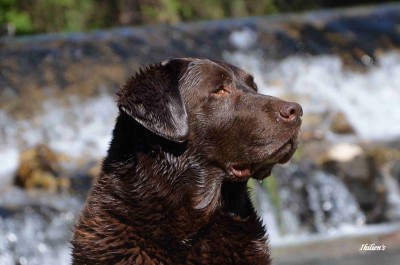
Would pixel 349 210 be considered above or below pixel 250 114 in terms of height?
below

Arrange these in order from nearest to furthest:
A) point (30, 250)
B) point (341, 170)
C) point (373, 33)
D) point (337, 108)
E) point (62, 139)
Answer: point (30, 250)
point (341, 170)
point (62, 139)
point (337, 108)
point (373, 33)

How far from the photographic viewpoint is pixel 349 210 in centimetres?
1073

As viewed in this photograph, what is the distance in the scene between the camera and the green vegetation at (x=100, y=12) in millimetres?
20344

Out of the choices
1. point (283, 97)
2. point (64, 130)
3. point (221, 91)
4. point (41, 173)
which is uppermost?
point (283, 97)

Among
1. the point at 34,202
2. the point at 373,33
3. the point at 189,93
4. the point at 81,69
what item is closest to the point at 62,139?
the point at 81,69

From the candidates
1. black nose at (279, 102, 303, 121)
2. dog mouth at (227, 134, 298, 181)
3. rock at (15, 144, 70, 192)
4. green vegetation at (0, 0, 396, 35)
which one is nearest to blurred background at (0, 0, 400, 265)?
rock at (15, 144, 70, 192)

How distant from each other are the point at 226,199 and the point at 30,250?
4.82 metres

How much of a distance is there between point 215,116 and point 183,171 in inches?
11.6

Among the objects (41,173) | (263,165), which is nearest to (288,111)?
(263,165)

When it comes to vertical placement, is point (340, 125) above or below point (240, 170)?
above

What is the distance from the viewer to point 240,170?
4.61 metres

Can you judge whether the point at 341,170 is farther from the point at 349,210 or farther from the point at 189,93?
the point at 189,93

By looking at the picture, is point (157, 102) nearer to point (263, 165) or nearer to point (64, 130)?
point (263, 165)

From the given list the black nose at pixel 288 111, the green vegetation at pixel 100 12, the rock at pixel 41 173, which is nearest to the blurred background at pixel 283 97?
the rock at pixel 41 173
